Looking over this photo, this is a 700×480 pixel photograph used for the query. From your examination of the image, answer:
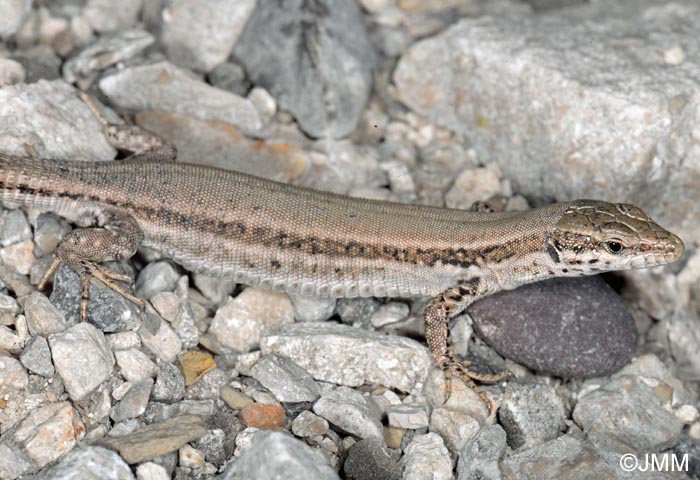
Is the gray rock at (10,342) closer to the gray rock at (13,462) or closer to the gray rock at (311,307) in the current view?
the gray rock at (13,462)

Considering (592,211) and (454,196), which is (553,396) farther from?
(454,196)

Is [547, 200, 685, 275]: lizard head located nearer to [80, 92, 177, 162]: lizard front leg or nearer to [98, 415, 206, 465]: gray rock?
[98, 415, 206, 465]: gray rock

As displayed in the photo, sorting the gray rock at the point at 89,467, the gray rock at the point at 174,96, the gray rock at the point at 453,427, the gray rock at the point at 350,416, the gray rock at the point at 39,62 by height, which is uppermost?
the gray rock at the point at 39,62

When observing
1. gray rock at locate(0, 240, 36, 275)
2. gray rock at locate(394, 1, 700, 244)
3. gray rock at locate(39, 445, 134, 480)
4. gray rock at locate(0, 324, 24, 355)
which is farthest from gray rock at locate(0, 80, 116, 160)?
gray rock at locate(394, 1, 700, 244)

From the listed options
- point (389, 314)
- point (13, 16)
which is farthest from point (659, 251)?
point (13, 16)

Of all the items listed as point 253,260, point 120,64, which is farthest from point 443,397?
point 120,64

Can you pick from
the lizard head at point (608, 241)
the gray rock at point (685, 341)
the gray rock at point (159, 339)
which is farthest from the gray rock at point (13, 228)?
the gray rock at point (685, 341)

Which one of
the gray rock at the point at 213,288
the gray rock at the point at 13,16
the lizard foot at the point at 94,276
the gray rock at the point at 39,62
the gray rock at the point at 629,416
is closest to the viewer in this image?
the lizard foot at the point at 94,276
